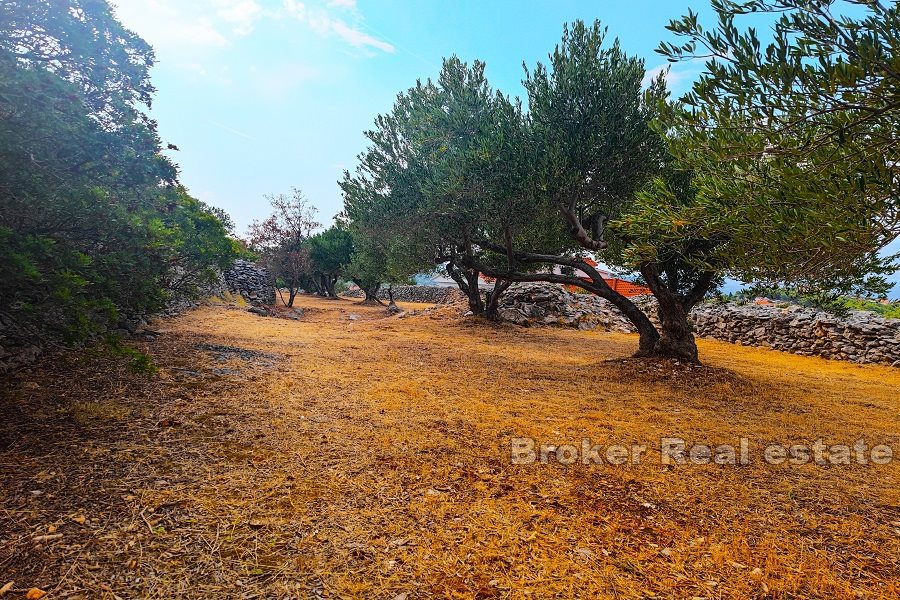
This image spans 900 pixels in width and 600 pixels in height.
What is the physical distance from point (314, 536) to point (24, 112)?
4536 mm

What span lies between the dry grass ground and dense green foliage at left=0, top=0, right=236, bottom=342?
5.00 ft

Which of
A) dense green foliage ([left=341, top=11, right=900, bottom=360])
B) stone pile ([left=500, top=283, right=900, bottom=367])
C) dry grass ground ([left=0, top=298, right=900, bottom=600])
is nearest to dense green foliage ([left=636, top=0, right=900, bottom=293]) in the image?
dense green foliage ([left=341, top=11, right=900, bottom=360])

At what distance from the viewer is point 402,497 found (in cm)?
358

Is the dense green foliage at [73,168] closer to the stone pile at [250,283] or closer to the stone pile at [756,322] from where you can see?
the stone pile at [756,322]

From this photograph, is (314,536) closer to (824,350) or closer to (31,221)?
(31,221)

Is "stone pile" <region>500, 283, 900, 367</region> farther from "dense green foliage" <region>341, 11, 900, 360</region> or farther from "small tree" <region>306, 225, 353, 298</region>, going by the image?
"small tree" <region>306, 225, 353, 298</region>

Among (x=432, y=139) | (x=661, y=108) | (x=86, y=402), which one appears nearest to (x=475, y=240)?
(x=432, y=139)

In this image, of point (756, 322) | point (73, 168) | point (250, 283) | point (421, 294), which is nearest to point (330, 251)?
point (421, 294)

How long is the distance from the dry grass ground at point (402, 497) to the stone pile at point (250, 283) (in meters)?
21.4

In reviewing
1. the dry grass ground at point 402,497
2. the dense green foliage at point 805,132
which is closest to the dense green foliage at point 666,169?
the dense green foliage at point 805,132

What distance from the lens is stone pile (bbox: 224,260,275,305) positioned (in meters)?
26.7

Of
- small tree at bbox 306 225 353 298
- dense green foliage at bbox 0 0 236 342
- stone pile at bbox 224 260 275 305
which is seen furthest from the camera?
small tree at bbox 306 225 353 298

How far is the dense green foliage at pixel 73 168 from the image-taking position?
11.7 ft

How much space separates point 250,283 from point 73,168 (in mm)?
25999
